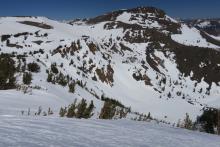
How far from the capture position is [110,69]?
3500 cm

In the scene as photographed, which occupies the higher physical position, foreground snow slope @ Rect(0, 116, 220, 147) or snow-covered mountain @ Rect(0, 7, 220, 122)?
snow-covered mountain @ Rect(0, 7, 220, 122)

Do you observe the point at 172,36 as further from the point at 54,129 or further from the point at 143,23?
the point at 54,129

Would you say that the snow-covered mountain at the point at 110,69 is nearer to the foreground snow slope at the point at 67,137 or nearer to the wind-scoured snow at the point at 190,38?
the wind-scoured snow at the point at 190,38

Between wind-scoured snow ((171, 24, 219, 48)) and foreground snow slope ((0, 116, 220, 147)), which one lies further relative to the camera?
wind-scoured snow ((171, 24, 219, 48))

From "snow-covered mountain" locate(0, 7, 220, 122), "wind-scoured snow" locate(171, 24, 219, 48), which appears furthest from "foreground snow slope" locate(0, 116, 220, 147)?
"wind-scoured snow" locate(171, 24, 219, 48)

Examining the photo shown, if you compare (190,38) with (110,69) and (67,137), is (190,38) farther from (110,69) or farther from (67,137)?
(67,137)

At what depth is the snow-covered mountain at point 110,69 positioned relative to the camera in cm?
1558

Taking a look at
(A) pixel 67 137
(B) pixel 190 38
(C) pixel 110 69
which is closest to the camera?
(A) pixel 67 137

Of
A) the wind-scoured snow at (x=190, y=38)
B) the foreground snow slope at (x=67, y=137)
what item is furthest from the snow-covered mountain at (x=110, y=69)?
the foreground snow slope at (x=67, y=137)

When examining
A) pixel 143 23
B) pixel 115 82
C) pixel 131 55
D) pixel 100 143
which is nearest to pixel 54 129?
pixel 100 143

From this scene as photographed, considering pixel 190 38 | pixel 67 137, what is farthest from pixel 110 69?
pixel 190 38

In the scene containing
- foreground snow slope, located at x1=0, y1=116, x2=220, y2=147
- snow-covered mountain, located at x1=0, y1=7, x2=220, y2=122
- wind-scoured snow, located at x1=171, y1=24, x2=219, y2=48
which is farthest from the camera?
wind-scoured snow, located at x1=171, y1=24, x2=219, y2=48

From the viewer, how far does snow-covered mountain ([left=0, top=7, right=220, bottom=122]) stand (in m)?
15.6

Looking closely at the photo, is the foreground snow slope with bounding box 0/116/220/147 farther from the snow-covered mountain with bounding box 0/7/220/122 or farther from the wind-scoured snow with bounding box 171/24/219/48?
the wind-scoured snow with bounding box 171/24/219/48
